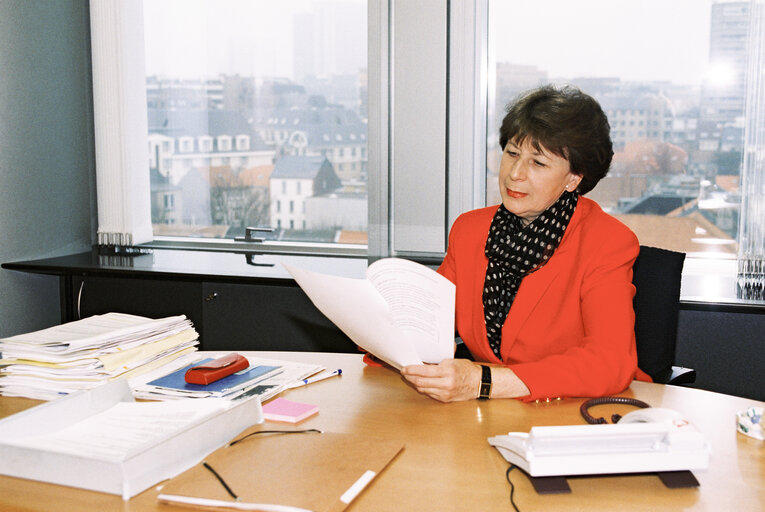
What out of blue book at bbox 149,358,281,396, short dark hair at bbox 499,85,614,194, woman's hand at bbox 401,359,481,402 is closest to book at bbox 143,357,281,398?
blue book at bbox 149,358,281,396

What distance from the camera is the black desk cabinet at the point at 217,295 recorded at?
2.94 meters

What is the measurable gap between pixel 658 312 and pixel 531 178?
48 cm

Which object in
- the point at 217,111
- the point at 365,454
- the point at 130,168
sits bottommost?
the point at 365,454

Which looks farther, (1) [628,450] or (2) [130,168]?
(2) [130,168]

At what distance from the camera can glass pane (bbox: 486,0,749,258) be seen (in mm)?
2773

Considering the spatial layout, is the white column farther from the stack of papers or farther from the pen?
the pen

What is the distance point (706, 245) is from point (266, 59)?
6.57ft

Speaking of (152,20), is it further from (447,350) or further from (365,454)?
(365,454)

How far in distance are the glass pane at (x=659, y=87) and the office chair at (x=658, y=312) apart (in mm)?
977

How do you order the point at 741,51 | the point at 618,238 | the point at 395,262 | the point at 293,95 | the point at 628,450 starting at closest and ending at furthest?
the point at 628,450 → the point at 395,262 → the point at 618,238 → the point at 741,51 → the point at 293,95

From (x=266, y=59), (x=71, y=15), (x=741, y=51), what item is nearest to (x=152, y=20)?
(x=71, y=15)

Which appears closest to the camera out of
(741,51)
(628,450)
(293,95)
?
(628,450)

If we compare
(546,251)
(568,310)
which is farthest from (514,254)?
(568,310)

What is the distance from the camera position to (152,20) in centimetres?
356
